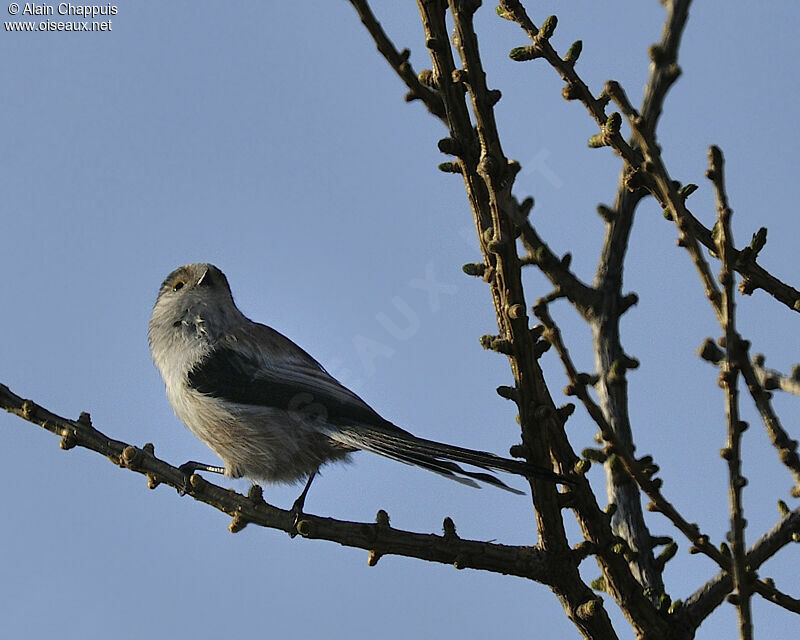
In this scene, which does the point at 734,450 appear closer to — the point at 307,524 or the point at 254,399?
the point at 307,524

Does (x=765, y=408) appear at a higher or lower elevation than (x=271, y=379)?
lower

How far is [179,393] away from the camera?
18.0ft

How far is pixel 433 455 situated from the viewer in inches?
161

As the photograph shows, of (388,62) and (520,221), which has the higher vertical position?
(388,62)

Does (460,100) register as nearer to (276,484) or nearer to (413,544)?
(413,544)

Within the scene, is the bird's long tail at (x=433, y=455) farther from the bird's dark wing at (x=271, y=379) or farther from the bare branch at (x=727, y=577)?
the bare branch at (x=727, y=577)

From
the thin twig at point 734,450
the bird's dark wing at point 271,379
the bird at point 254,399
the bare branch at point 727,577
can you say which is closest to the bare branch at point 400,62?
the thin twig at point 734,450

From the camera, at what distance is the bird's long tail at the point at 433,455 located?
12.0ft

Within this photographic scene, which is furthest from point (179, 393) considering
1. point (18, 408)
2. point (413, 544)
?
point (413, 544)

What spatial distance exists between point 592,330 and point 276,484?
6.18 ft

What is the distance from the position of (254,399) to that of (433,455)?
1.52m

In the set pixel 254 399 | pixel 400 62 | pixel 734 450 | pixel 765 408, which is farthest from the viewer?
pixel 254 399

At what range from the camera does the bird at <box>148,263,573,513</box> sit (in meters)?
4.90

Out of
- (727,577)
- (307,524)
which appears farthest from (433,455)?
(727,577)
